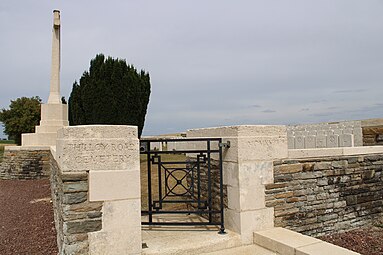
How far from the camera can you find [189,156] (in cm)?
557

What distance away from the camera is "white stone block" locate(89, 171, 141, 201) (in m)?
3.23

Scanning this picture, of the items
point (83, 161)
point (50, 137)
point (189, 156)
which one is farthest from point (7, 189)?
point (83, 161)

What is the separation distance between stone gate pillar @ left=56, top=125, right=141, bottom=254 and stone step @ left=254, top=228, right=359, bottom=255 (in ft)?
5.03

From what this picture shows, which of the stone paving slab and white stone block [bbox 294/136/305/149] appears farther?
Answer: white stone block [bbox 294/136/305/149]

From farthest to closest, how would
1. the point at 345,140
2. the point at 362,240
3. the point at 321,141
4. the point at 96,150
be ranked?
the point at 321,141 → the point at 345,140 → the point at 362,240 → the point at 96,150

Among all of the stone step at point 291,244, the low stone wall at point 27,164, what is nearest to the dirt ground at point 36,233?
the stone step at point 291,244

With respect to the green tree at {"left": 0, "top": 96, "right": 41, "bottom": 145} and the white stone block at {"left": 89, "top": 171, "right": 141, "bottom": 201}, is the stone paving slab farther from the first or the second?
the green tree at {"left": 0, "top": 96, "right": 41, "bottom": 145}

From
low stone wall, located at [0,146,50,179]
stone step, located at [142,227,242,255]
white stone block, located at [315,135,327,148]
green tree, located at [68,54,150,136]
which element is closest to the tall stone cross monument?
low stone wall, located at [0,146,50,179]

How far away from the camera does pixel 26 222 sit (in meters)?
5.72

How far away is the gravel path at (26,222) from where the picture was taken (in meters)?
4.39

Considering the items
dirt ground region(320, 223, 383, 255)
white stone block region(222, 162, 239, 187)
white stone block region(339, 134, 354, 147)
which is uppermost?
white stone block region(339, 134, 354, 147)

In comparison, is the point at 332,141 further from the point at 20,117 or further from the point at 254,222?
the point at 20,117

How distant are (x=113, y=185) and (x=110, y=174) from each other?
0.40ft

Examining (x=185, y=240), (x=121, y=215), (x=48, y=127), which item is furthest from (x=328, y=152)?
(x=48, y=127)
